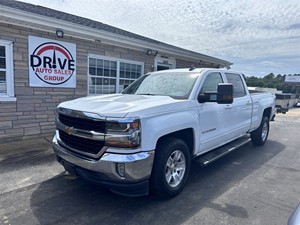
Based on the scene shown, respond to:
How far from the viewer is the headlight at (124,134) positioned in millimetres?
2836

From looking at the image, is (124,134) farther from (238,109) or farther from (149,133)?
(238,109)

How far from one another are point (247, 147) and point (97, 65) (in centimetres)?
564

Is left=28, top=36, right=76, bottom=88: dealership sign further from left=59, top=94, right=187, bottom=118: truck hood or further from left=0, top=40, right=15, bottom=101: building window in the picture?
left=59, top=94, right=187, bottom=118: truck hood

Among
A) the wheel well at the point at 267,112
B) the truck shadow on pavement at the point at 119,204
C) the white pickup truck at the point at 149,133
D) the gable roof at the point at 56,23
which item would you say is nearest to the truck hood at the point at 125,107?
the white pickup truck at the point at 149,133

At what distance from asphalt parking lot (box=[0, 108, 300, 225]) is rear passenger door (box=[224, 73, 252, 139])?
32.2 inches

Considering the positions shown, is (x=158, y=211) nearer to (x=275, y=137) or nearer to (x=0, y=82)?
(x=0, y=82)

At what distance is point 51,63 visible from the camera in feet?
23.1

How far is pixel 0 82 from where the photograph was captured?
6.21 metres

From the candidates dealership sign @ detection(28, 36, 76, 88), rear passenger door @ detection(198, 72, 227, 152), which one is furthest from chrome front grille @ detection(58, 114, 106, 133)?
dealership sign @ detection(28, 36, 76, 88)

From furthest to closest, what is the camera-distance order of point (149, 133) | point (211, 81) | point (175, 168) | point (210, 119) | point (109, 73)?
point (109, 73)
point (211, 81)
point (210, 119)
point (175, 168)
point (149, 133)

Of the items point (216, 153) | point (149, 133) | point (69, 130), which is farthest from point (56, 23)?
point (216, 153)

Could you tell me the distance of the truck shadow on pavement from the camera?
2990mm

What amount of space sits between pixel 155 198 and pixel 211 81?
7.82 ft

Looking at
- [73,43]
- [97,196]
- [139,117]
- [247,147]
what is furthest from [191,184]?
[73,43]
